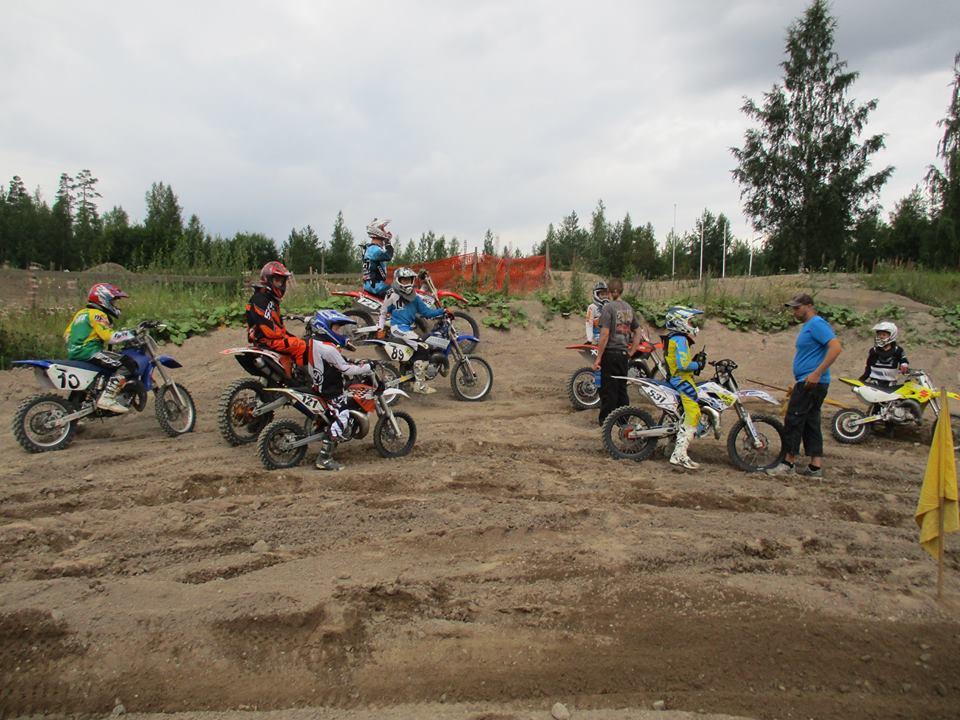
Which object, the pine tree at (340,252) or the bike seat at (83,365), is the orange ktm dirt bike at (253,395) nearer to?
the bike seat at (83,365)

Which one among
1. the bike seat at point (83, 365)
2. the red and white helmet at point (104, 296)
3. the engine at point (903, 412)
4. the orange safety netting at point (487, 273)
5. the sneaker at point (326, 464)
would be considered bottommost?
the sneaker at point (326, 464)

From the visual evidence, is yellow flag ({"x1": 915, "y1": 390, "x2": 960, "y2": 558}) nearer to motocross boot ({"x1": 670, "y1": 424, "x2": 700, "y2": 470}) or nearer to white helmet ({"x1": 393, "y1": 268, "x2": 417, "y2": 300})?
motocross boot ({"x1": 670, "y1": 424, "x2": 700, "y2": 470})

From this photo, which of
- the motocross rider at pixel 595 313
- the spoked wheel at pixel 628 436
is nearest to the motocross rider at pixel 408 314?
the motocross rider at pixel 595 313

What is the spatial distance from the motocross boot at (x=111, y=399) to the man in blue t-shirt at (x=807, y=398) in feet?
24.4

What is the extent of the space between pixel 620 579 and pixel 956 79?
33.8 m

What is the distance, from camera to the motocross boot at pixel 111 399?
7231 mm

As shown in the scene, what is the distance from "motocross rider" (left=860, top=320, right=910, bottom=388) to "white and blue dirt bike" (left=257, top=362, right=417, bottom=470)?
6.84 m

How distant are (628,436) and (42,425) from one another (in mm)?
6593

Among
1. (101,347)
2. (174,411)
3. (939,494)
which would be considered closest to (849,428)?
(939,494)

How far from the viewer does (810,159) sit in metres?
27.5

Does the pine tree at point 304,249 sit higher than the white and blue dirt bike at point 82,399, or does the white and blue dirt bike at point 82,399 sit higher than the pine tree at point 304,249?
the pine tree at point 304,249

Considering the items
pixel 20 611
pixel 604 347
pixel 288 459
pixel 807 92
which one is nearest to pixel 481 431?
pixel 604 347

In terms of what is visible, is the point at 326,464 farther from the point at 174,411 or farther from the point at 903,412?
the point at 903,412

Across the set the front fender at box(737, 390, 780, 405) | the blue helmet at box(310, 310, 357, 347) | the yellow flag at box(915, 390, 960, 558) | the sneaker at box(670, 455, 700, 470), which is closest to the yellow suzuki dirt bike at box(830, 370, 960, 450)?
the front fender at box(737, 390, 780, 405)
